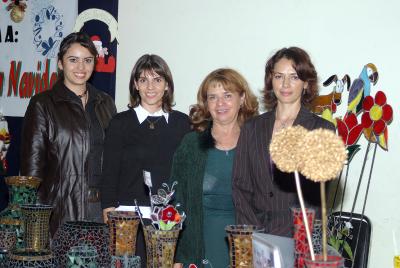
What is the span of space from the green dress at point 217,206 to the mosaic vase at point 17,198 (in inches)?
29.5

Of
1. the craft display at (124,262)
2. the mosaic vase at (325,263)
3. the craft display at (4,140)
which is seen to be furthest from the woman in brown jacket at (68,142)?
the mosaic vase at (325,263)

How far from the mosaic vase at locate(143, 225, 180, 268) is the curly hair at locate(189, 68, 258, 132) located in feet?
3.27

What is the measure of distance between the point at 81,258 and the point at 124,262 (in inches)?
4.8

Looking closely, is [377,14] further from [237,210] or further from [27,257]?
[27,257]

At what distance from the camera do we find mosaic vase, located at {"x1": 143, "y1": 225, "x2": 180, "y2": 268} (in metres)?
1.68

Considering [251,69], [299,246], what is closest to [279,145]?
[299,246]

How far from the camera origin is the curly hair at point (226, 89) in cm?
257

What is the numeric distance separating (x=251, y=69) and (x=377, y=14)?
0.75 m

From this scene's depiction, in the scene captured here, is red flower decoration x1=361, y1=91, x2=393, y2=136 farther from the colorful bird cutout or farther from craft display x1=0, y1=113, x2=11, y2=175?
craft display x1=0, y1=113, x2=11, y2=175

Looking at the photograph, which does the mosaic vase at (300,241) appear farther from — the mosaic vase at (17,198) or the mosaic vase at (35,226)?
the mosaic vase at (17,198)

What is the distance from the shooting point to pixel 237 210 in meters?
2.27

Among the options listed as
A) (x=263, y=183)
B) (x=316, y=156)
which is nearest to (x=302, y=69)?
(x=263, y=183)

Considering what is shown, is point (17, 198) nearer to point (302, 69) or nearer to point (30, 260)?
point (30, 260)

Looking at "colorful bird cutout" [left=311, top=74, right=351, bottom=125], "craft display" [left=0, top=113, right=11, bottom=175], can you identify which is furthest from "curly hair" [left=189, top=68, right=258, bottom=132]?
"craft display" [left=0, top=113, right=11, bottom=175]
